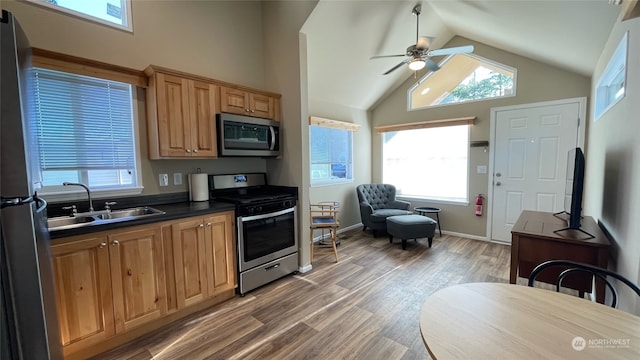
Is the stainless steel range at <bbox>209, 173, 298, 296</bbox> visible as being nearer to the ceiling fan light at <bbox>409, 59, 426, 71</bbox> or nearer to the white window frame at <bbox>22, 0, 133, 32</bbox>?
the white window frame at <bbox>22, 0, 133, 32</bbox>

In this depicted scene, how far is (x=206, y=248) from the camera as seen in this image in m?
2.48

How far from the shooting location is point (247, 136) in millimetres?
3027

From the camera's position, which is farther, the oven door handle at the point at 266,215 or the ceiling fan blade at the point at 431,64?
the ceiling fan blade at the point at 431,64

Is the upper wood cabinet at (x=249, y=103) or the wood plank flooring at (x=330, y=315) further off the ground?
the upper wood cabinet at (x=249, y=103)

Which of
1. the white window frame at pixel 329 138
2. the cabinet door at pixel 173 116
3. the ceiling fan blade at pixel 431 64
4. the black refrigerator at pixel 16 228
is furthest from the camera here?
the white window frame at pixel 329 138

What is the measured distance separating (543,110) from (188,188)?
4.91 metres

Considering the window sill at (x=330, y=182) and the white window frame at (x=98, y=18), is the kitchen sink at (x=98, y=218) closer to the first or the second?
the white window frame at (x=98, y=18)

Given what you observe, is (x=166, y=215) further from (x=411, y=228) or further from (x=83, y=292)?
(x=411, y=228)

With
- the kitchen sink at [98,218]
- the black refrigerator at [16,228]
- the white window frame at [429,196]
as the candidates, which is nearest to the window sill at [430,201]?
the white window frame at [429,196]

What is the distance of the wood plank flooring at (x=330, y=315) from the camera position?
6.51 ft

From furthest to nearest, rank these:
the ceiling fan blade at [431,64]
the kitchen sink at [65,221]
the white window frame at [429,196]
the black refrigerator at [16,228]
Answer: the white window frame at [429,196] → the ceiling fan blade at [431,64] → the kitchen sink at [65,221] → the black refrigerator at [16,228]

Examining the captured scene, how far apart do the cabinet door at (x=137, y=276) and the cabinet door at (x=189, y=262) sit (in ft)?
0.39

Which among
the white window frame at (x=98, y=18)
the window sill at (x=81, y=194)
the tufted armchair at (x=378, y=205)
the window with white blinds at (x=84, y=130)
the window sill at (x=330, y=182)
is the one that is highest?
the white window frame at (x=98, y=18)

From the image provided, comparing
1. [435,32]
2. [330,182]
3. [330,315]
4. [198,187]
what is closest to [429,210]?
[330,182]
